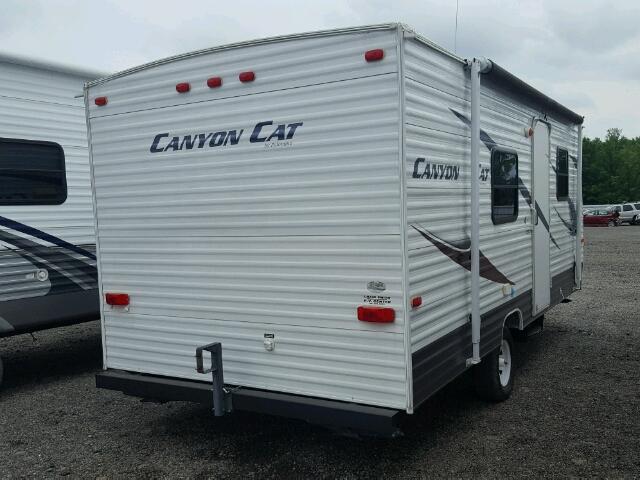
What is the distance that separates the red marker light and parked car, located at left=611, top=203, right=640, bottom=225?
124 feet

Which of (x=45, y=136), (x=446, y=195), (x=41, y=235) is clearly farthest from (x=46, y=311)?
(x=446, y=195)

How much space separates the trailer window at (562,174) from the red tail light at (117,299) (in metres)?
4.84

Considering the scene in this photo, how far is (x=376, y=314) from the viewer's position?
3.72 metres

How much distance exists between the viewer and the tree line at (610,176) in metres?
63.0

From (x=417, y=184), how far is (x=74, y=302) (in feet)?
13.9

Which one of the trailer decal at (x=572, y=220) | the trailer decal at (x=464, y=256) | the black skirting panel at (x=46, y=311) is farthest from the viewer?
the trailer decal at (x=572, y=220)

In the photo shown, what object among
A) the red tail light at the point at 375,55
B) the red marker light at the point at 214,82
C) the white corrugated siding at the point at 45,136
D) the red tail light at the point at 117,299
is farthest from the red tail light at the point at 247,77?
the white corrugated siding at the point at 45,136

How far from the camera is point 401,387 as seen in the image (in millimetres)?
3666

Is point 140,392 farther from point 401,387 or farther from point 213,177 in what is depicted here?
point 401,387

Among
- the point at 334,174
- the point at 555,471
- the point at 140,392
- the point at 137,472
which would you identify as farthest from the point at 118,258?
the point at 555,471

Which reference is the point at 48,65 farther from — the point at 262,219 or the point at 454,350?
the point at 454,350

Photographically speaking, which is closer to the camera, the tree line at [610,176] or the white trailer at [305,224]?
the white trailer at [305,224]

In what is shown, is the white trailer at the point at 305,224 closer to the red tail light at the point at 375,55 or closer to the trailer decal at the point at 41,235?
the red tail light at the point at 375,55

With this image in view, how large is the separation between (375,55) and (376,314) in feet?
5.00
